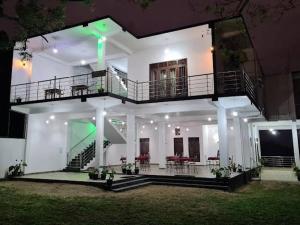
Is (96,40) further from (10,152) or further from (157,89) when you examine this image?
(10,152)

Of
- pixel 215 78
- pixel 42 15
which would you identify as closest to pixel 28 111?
pixel 215 78

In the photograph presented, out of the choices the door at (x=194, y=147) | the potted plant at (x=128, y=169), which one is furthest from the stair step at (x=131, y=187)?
A: the door at (x=194, y=147)

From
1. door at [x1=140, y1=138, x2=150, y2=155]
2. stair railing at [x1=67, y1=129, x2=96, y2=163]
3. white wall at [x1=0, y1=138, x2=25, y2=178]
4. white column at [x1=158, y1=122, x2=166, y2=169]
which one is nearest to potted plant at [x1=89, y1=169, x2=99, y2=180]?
white wall at [x1=0, y1=138, x2=25, y2=178]

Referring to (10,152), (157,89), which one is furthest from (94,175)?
(157,89)

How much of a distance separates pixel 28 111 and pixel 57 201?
7.42m

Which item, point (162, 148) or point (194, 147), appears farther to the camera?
point (194, 147)

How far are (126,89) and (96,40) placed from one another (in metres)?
2.99

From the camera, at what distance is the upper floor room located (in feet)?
35.4

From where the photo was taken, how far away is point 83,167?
14328mm

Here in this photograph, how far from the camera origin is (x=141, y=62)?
13398 millimetres

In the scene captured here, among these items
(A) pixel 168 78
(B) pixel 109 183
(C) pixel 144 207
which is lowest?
(C) pixel 144 207

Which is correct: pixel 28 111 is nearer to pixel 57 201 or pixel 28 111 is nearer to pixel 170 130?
pixel 57 201

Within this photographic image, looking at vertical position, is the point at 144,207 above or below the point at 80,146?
below

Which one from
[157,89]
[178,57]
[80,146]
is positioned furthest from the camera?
[80,146]
